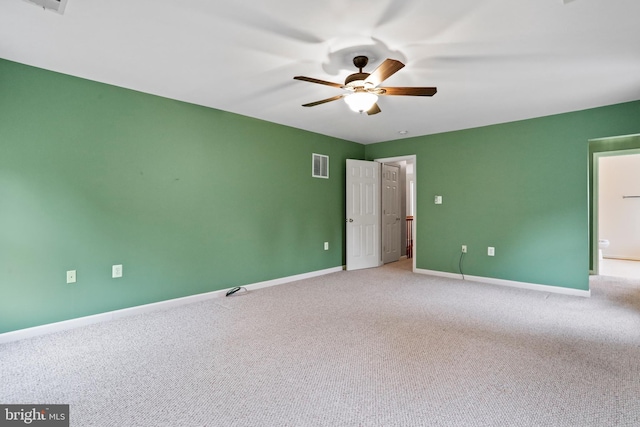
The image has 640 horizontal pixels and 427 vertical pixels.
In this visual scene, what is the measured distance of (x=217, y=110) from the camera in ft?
13.1

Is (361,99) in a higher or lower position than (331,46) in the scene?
lower

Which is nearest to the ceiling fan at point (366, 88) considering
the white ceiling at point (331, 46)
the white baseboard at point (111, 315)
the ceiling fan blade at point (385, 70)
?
the ceiling fan blade at point (385, 70)

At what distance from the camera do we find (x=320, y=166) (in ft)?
17.3

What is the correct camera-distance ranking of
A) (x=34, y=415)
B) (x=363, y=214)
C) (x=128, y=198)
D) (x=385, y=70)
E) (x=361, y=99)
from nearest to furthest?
(x=34, y=415) < (x=385, y=70) < (x=361, y=99) < (x=128, y=198) < (x=363, y=214)

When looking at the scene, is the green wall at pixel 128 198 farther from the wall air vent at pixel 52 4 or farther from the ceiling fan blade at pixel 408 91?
the ceiling fan blade at pixel 408 91

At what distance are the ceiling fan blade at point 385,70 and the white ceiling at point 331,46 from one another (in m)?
0.24

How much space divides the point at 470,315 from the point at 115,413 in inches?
124

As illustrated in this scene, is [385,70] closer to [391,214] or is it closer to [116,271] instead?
[116,271]

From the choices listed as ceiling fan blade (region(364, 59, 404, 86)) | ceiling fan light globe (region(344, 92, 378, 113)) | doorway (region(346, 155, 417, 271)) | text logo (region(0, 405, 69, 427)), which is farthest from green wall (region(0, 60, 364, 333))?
ceiling fan blade (region(364, 59, 404, 86))

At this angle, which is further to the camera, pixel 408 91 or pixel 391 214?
pixel 391 214

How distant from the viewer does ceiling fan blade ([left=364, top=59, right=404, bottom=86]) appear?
6.93ft

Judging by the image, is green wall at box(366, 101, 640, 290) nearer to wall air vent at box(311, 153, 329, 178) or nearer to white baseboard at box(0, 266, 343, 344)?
wall air vent at box(311, 153, 329, 178)

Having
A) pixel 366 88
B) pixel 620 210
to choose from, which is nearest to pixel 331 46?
pixel 366 88

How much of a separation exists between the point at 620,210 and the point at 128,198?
9231mm
